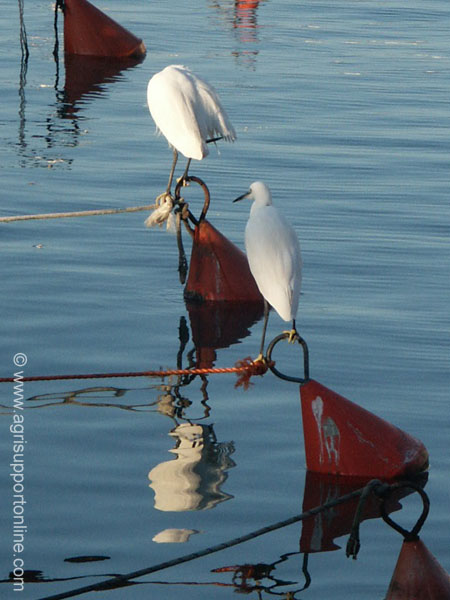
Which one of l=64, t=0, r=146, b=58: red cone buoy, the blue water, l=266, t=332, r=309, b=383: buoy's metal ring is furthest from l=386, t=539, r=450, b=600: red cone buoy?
l=64, t=0, r=146, b=58: red cone buoy

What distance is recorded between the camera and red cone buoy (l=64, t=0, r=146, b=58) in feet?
69.6

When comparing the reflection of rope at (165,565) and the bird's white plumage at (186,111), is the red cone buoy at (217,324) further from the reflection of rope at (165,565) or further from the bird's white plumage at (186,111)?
the reflection of rope at (165,565)

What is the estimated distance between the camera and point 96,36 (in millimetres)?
21750

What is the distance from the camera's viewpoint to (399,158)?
14922mm

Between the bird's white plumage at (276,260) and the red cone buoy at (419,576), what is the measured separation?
79.7 inches

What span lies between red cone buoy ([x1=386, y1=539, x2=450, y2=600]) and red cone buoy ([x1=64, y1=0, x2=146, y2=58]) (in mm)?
16686

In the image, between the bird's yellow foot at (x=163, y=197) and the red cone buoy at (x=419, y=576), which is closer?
the red cone buoy at (x=419, y=576)

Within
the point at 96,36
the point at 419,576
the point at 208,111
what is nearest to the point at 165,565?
the point at 419,576

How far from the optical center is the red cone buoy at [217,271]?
9930 millimetres

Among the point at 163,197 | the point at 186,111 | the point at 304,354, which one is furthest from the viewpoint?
the point at 186,111

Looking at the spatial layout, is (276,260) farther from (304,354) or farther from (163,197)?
(163,197)
